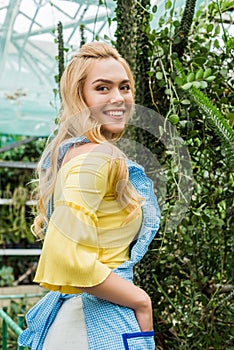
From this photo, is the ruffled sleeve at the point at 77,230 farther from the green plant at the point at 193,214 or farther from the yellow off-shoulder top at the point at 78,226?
the green plant at the point at 193,214

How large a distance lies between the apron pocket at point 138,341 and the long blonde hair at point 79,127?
236mm

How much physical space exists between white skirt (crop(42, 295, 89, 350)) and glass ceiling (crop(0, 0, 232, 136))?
1.16 m

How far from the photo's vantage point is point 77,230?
1.38m

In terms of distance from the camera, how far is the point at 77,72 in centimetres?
155

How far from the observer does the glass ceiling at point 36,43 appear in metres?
2.99

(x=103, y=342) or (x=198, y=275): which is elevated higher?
(x=103, y=342)

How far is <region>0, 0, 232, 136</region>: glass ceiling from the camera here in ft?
9.82

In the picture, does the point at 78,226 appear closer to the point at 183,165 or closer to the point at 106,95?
the point at 106,95

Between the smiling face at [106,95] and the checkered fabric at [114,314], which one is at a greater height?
the smiling face at [106,95]

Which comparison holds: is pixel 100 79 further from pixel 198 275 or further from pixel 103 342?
pixel 198 275

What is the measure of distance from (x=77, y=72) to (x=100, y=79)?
2.3 inches

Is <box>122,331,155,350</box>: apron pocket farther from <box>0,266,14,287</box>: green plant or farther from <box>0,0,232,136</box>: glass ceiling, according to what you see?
<box>0,266,14,287</box>: green plant

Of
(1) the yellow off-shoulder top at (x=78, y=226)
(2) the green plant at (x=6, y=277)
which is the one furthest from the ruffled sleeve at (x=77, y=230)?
(2) the green plant at (x=6, y=277)

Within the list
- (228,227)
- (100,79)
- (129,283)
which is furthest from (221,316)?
(100,79)
